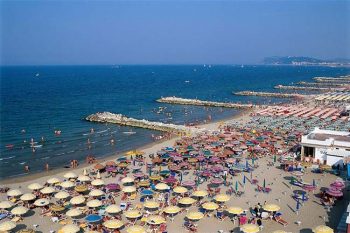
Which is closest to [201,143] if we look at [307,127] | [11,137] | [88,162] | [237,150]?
[237,150]

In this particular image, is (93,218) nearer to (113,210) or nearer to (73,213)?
(113,210)

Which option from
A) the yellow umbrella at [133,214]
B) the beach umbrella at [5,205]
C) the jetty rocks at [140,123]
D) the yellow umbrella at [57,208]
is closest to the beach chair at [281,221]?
the yellow umbrella at [133,214]

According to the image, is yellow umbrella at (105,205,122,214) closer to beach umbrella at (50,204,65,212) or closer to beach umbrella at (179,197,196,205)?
beach umbrella at (50,204,65,212)

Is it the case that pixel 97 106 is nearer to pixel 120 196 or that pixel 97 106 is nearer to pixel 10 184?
pixel 10 184

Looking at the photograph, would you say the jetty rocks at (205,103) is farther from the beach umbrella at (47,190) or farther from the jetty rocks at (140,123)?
the beach umbrella at (47,190)

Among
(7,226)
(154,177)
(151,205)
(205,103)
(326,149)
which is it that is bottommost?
(205,103)

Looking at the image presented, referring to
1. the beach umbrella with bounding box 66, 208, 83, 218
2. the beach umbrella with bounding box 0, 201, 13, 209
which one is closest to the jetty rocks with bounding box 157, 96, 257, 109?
the beach umbrella with bounding box 66, 208, 83, 218

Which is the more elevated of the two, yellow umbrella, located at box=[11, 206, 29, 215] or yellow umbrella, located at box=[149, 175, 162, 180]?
yellow umbrella, located at box=[11, 206, 29, 215]

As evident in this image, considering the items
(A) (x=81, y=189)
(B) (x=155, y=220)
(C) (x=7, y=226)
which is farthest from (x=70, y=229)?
(A) (x=81, y=189)

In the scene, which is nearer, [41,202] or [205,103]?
[41,202]
